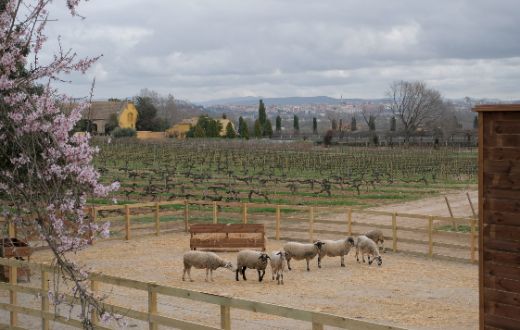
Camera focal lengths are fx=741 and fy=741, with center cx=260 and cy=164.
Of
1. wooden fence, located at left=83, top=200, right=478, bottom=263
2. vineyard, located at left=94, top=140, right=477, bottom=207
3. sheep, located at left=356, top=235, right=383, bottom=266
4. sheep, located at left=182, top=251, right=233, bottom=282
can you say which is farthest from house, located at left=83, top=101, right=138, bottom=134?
sheep, located at left=182, top=251, right=233, bottom=282

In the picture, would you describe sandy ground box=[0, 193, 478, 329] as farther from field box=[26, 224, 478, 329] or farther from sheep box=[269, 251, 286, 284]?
sheep box=[269, 251, 286, 284]

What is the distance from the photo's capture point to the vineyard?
35.1 metres

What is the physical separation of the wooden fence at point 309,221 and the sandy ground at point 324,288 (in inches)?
30.6

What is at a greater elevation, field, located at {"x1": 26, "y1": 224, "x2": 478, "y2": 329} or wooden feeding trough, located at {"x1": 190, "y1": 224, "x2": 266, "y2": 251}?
wooden feeding trough, located at {"x1": 190, "y1": 224, "x2": 266, "y2": 251}

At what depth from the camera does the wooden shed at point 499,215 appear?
850cm

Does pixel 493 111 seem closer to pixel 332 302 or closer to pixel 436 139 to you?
pixel 332 302

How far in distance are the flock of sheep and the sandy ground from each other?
0.30m

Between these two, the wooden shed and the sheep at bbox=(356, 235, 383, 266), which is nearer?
the wooden shed

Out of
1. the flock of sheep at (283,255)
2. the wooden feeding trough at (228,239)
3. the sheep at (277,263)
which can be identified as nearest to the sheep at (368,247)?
the flock of sheep at (283,255)

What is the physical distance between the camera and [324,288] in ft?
52.6

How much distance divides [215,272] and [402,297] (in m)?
5.02

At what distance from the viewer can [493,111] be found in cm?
870

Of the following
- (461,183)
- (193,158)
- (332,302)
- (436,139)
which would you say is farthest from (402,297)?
(436,139)

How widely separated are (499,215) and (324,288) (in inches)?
307
